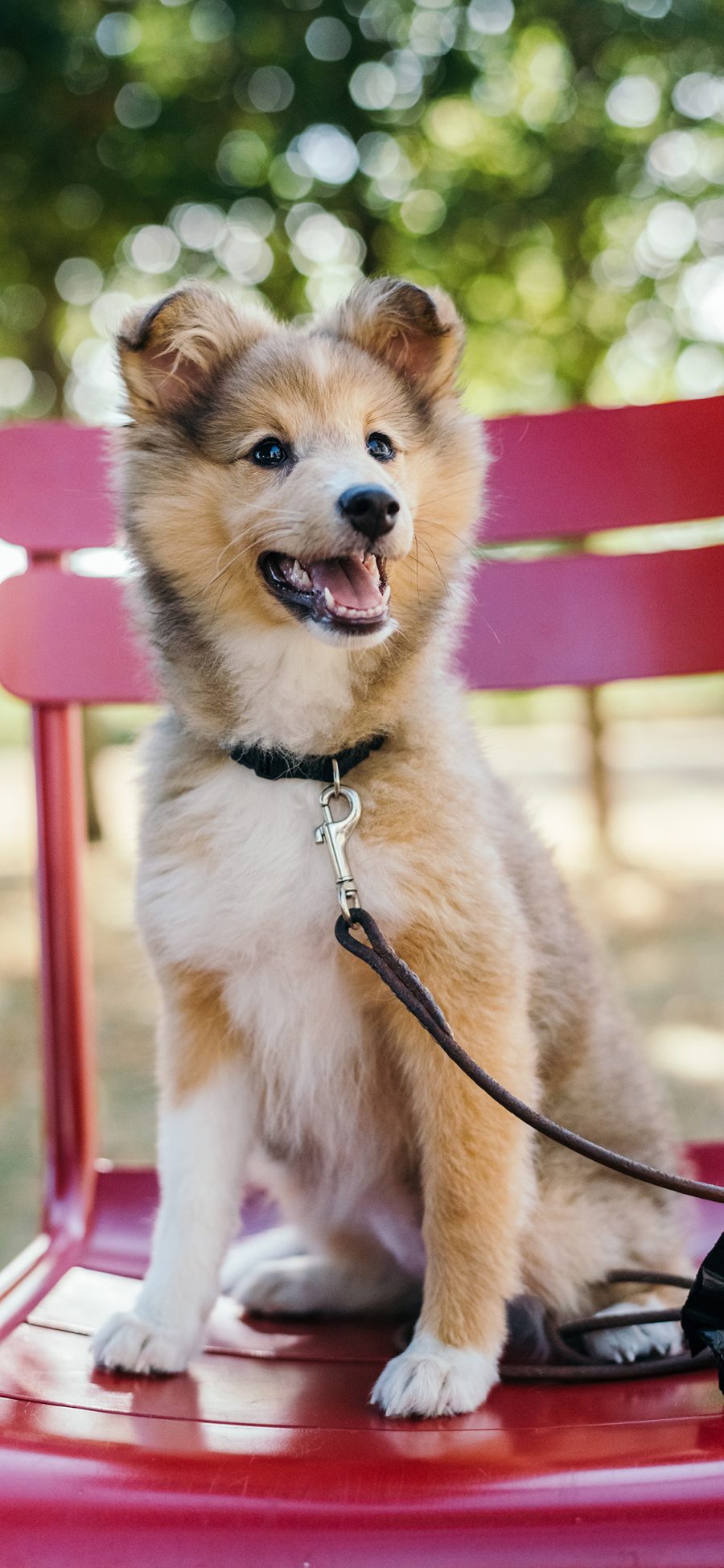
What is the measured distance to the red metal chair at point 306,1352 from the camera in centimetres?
137

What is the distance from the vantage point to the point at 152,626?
2.07 m

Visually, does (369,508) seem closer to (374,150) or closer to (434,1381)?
(434,1381)

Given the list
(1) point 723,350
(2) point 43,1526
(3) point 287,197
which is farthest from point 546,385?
(2) point 43,1526

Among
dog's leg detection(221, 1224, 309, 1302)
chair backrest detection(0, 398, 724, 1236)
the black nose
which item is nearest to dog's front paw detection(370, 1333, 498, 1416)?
dog's leg detection(221, 1224, 309, 1302)

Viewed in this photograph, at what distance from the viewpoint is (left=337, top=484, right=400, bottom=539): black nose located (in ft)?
5.85

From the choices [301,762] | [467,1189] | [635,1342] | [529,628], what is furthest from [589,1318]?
[529,628]

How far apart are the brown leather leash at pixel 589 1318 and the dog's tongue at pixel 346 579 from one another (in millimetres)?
436

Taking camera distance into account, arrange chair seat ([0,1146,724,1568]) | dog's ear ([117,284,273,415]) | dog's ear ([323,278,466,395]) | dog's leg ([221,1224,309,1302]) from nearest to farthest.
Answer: chair seat ([0,1146,724,1568]) < dog's ear ([117,284,273,415]) < dog's ear ([323,278,466,395]) < dog's leg ([221,1224,309,1302])

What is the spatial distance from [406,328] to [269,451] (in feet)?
1.12

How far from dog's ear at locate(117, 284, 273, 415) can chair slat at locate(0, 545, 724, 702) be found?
1.60 ft

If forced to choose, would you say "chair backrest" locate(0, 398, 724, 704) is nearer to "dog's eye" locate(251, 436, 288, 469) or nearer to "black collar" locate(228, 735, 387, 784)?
"dog's eye" locate(251, 436, 288, 469)


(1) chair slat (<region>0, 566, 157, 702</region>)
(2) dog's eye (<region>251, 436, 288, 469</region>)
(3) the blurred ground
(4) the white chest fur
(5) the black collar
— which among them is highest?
(2) dog's eye (<region>251, 436, 288, 469</region>)

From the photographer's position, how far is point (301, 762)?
76.3 inches

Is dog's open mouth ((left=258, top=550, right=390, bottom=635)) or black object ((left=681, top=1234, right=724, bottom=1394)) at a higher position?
dog's open mouth ((left=258, top=550, right=390, bottom=635))
